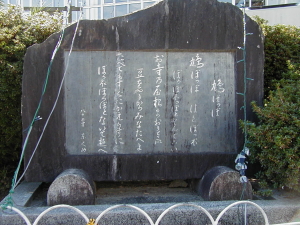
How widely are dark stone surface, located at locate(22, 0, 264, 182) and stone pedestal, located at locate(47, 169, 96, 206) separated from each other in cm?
42

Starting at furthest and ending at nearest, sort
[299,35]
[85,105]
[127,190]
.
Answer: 1. [299,35]
2. [127,190]
3. [85,105]

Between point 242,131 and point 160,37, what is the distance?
170cm

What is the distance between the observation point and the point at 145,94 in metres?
4.16

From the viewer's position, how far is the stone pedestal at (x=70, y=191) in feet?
12.0

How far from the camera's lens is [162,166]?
418cm

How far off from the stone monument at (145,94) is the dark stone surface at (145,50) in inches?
0.5

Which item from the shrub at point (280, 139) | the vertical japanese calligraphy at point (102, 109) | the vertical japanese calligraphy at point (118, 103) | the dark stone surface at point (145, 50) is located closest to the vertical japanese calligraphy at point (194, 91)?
the dark stone surface at point (145, 50)

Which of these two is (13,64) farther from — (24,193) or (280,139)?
(280,139)

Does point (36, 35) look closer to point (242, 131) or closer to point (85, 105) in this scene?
point (85, 105)

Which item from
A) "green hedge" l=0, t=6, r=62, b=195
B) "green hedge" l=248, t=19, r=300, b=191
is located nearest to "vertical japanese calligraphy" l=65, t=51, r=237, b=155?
"green hedge" l=248, t=19, r=300, b=191

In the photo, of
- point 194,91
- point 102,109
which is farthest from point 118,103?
point 194,91

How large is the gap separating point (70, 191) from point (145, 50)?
6.69 feet

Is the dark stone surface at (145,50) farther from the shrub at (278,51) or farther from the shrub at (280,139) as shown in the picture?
the shrub at (278,51)

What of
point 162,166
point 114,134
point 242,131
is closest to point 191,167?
point 162,166
